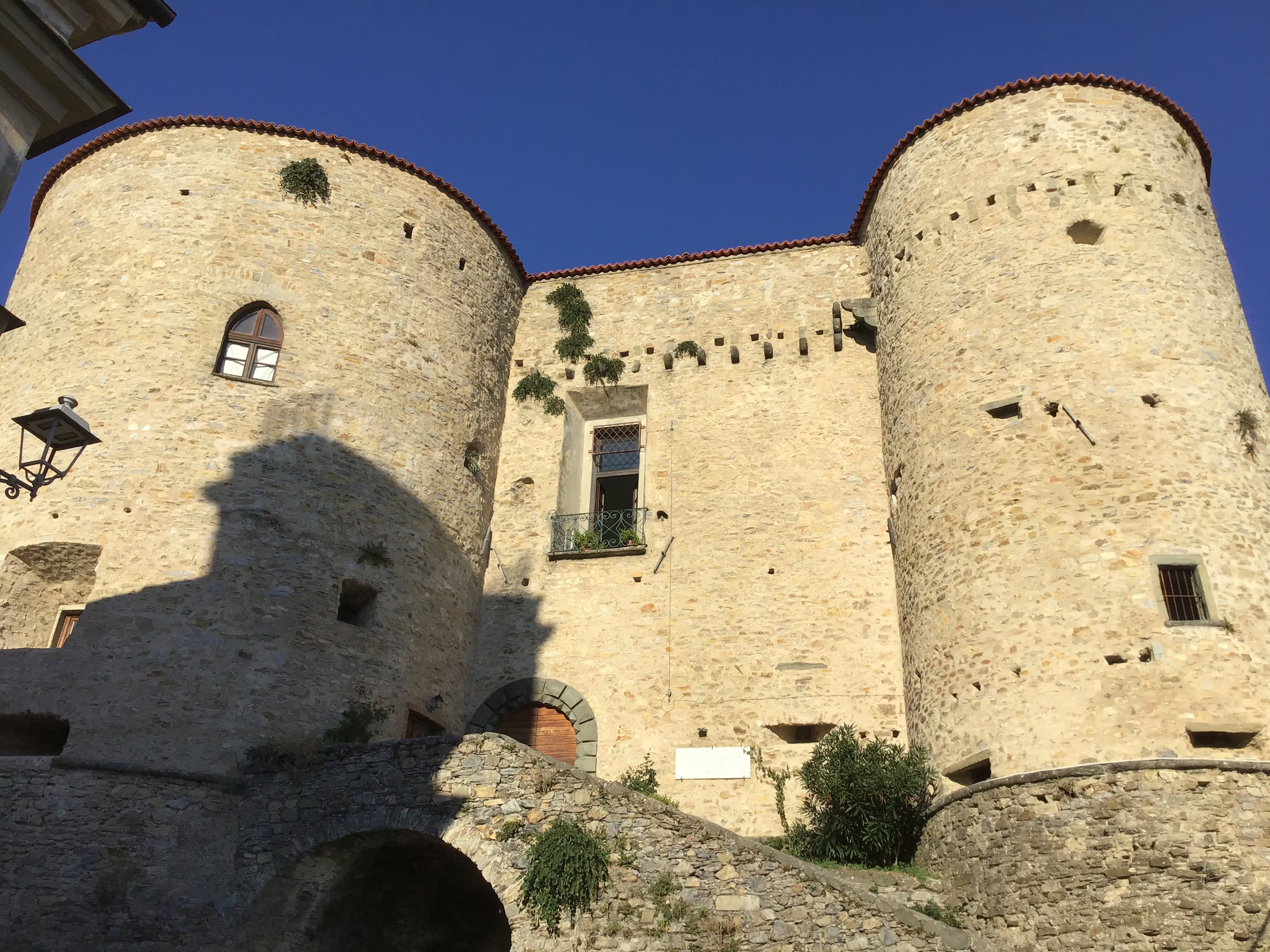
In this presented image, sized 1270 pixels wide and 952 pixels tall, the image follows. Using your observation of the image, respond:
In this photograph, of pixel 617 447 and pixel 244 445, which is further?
pixel 617 447

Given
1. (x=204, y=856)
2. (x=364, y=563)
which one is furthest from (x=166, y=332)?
(x=204, y=856)

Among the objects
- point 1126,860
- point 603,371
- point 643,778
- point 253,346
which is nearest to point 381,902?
point 643,778

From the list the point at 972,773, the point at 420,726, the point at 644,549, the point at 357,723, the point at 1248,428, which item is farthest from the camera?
the point at 644,549

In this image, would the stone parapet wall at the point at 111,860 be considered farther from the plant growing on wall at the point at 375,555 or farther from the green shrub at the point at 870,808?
the green shrub at the point at 870,808

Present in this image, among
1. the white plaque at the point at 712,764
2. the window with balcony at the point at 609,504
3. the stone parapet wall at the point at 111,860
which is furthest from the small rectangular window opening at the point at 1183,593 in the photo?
the stone parapet wall at the point at 111,860

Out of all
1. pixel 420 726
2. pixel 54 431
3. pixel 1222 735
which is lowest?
pixel 1222 735

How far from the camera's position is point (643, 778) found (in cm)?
1443

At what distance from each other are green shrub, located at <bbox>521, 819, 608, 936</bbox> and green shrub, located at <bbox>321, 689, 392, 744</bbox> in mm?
2793

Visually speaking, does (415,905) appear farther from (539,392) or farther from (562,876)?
(539,392)

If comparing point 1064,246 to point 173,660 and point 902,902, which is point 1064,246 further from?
point 173,660

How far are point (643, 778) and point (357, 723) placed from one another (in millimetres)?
3830

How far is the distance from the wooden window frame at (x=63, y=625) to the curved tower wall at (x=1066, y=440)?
33.9 ft

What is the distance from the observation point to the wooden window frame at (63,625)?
13067 millimetres

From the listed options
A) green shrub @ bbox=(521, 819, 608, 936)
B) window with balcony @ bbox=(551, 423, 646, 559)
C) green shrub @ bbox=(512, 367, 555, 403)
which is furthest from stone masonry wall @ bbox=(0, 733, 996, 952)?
green shrub @ bbox=(512, 367, 555, 403)
